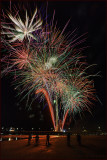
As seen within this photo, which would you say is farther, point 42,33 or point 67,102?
point 67,102

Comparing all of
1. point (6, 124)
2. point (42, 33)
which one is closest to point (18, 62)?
point (42, 33)

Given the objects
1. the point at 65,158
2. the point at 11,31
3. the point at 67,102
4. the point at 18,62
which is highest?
the point at 11,31

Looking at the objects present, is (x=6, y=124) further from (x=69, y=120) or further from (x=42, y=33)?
(x=42, y=33)

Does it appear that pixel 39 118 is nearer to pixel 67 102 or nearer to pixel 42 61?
pixel 67 102

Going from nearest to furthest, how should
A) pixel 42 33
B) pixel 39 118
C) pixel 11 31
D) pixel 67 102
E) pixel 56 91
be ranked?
pixel 11 31
pixel 42 33
pixel 56 91
pixel 67 102
pixel 39 118

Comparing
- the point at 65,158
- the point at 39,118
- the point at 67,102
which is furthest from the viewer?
the point at 39,118

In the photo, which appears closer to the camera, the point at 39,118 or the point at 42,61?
the point at 42,61

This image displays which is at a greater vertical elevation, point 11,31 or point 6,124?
point 11,31

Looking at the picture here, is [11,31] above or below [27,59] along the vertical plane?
above

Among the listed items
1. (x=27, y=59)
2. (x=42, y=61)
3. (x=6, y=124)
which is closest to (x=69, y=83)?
(x=42, y=61)
